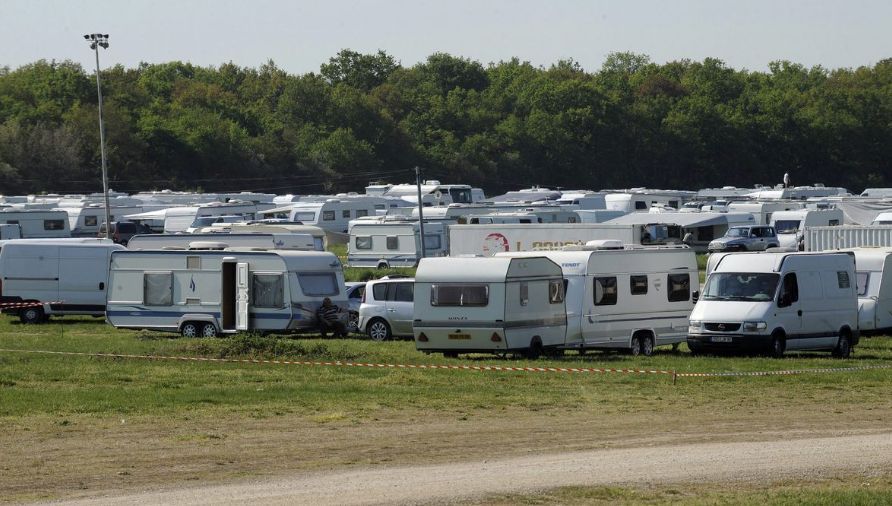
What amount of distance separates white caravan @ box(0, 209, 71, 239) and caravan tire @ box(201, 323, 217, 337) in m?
28.9

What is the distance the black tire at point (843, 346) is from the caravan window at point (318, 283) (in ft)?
38.4

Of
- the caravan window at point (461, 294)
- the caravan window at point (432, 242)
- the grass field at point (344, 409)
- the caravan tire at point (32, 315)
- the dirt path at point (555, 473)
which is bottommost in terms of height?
the dirt path at point (555, 473)

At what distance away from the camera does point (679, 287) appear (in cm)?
2916

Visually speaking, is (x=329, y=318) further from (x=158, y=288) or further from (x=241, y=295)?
(x=158, y=288)

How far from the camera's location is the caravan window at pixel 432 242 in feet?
179

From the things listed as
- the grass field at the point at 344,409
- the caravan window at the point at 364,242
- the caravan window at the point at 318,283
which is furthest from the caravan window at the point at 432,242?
the grass field at the point at 344,409

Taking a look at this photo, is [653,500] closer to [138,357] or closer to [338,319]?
[138,357]

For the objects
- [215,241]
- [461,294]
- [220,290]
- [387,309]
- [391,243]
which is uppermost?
[391,243]

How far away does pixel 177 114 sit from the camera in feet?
390

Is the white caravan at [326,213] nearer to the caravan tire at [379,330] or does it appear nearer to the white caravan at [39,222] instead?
the white caravan at [39,222]

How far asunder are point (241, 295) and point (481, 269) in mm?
7732

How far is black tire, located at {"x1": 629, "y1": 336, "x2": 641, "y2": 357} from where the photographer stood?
27781mm

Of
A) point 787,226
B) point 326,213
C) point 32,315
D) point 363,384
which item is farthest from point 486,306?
point 326,213

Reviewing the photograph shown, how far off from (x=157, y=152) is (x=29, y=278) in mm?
69905
